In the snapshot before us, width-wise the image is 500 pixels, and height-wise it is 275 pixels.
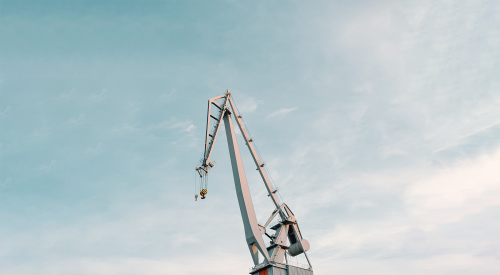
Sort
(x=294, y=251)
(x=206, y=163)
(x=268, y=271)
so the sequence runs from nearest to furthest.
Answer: (x=268, y=271), (x=206, y=163), (x=294, y=251)

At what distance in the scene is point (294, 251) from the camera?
1603 inches

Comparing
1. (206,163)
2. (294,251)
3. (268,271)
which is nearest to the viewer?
(268,271)

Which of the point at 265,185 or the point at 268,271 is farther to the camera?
the point at 265,185

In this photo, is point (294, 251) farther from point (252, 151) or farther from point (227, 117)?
point (227, 117)

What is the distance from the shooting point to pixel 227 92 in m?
42.0

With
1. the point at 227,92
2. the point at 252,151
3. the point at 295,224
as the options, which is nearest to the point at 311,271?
the point at 295,224

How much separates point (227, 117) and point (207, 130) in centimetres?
361

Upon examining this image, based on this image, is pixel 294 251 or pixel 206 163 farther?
pixel 294 251

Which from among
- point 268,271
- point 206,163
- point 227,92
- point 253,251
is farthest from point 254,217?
point 227,92

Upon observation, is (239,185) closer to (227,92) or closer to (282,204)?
(282,204)

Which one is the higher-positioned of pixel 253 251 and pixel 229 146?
pixel 229 146

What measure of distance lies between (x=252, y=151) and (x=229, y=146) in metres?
4.21

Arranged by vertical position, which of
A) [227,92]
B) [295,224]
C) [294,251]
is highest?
[227,92]

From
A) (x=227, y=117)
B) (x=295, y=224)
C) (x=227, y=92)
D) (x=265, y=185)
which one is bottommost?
(x=295, y=224)
